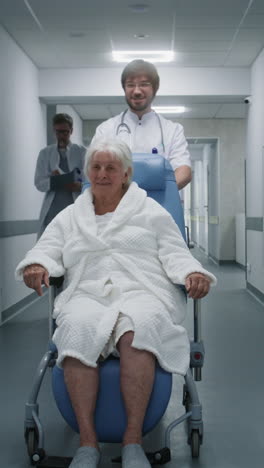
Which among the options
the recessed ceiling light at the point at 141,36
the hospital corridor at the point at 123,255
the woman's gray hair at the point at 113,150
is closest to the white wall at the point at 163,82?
the hospital corridor at the point at 123,255

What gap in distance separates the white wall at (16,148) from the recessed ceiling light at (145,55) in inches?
38.4

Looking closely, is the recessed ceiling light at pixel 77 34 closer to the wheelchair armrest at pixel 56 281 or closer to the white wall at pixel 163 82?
the white wall at pixel 163 82

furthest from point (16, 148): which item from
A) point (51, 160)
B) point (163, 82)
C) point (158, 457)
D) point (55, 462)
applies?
point (158, 457)

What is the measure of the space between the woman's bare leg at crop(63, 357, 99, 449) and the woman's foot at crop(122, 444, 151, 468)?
0.11 metres

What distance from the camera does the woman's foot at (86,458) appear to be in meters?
1.82

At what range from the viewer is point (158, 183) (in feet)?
8.81

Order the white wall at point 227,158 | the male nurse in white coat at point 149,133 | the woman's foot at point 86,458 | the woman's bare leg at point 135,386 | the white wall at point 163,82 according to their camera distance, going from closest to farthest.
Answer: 1. the woman's foot at point 86,458
2. the woman's bare leg at point 135,386
3. the male nurse in white coat at point 149,133
4. the white wall at point 163,82
5. the white wall at point 227,158

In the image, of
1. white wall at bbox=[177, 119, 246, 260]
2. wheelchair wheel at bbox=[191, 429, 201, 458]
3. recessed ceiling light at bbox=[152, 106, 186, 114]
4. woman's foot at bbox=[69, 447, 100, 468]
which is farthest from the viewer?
white wall at bbox=[177, 119, 246, 260]

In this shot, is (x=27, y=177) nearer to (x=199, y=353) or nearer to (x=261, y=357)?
(x=261, y=357)

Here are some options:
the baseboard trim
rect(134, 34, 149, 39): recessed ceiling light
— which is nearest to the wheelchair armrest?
the baseboard trim

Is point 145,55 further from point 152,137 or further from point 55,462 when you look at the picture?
point 55,462

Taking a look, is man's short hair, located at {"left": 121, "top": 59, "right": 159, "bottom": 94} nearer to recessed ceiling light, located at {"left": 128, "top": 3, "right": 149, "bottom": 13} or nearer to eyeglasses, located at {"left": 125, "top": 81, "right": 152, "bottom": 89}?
eyeglasses, located at {"left": 125, "top": 81, "right": 152, "bottom": 89}

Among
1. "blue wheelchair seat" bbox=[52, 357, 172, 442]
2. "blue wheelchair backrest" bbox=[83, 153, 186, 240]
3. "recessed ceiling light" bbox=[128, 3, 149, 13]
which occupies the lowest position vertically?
"blue wheelchair seat" bbox=[52, 357, 172, 442]

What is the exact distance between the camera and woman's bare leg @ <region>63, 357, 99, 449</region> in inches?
75.9
